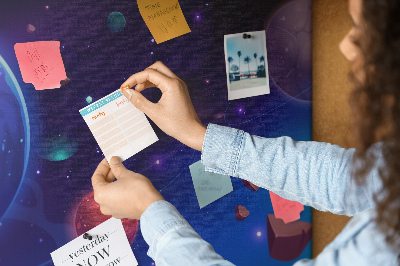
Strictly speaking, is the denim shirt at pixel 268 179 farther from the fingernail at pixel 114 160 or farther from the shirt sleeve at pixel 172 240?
the fingernail at pixel 114 160

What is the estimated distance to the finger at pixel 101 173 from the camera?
0.72m

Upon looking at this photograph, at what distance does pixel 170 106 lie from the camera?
70cm

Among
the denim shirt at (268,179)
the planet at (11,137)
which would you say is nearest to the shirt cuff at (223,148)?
the denim shirt at (268,179)

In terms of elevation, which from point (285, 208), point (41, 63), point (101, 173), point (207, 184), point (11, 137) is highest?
point (41, 63)

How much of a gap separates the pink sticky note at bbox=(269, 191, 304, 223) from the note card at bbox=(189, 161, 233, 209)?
0.45 feet

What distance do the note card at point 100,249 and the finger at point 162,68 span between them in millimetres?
363

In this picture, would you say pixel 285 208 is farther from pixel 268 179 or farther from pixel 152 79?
pixel 152 79

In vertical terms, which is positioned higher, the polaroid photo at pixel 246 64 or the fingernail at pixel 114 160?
the polaroid photo at pixel 246 64

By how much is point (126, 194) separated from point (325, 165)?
0.39 m

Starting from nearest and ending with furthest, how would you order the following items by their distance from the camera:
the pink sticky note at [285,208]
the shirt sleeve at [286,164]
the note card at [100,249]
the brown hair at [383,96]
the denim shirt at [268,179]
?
the brown hair at [383,96] → the denim shirt at [268,179] → the shirt sleeve at [286,164] → the note card at [100,249] → the pink sticky note at [285,208]

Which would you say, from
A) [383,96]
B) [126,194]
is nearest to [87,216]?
[126,194]

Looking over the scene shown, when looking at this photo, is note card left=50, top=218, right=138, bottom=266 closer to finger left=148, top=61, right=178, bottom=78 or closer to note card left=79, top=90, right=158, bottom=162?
note card left=79, top=90, right=158, bottom=162

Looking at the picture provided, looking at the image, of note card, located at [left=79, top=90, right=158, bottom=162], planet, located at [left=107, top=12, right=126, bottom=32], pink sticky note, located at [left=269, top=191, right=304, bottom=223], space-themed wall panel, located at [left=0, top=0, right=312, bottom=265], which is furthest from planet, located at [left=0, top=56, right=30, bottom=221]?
pink sticky note, located at [left=269, top=191, right=304, bottom=223]

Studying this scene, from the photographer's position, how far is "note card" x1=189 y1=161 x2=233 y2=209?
0.84m
